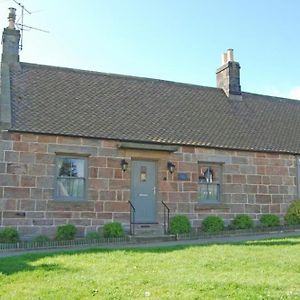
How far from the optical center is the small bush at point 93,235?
13635 mm

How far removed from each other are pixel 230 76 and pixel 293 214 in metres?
6.85

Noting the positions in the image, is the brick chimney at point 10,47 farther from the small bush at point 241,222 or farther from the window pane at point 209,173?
the small bush at point 241,222

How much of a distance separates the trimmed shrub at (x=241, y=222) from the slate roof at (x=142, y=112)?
2.59 meters

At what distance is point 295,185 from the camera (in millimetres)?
17969

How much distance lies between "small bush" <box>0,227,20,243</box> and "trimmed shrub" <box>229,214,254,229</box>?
7.50 meters

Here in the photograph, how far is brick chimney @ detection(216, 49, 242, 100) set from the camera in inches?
807

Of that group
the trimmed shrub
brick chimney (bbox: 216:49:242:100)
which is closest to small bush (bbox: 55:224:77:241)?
the trimmed shrub

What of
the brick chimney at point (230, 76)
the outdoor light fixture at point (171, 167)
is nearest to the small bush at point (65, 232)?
the outdoor light fixture at point (171, 167)

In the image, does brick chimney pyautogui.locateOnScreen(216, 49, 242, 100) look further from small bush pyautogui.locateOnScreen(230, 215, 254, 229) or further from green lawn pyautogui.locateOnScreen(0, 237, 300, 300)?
green lawn pyautogui.locateOnScreen(0, 237, 300, 300)

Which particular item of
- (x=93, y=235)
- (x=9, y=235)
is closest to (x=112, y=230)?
(x=93, y=235)

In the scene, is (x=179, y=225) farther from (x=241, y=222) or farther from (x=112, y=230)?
(x=241, y=222)

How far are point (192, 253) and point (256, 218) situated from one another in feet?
23.9

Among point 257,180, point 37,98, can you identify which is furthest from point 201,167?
point 37,98

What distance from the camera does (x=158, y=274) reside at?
809cm
